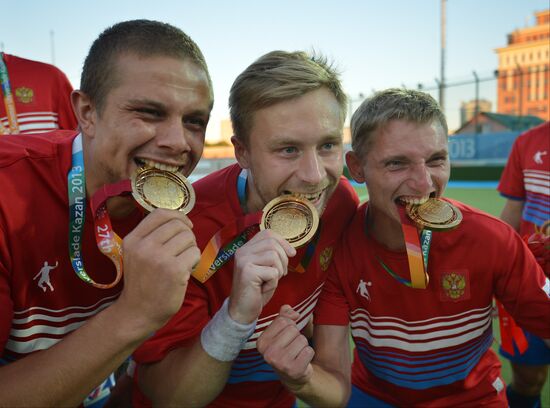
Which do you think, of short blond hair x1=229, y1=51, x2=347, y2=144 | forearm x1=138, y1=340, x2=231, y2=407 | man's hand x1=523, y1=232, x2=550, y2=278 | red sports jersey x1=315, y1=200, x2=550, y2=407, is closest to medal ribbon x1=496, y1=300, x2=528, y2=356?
red sports jersey x1=315, y1=200, x2=550, y2=407

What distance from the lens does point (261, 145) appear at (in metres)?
2.63

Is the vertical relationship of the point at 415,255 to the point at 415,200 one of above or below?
below

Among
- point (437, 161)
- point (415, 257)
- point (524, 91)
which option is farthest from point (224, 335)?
point (524, 91)

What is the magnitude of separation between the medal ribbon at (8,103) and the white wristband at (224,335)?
2738mm

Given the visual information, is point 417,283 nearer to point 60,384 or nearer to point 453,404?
point 453,404

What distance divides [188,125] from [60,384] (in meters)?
1.34

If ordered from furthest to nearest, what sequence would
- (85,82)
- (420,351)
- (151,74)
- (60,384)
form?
(420,351) → (85,82) → (151,74) → (60,384)

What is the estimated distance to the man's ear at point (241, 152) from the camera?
111 inches

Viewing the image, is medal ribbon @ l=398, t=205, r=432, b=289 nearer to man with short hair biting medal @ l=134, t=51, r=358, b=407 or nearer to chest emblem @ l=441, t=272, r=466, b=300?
chest emblem @ l=441, t=272, r=466, b=300

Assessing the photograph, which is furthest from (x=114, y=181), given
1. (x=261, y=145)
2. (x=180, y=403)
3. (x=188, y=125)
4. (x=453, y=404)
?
(x=453, y=404)

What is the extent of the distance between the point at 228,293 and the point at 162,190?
84cm

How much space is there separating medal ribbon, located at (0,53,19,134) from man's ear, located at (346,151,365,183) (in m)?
2.79

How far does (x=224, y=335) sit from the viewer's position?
2.24 m

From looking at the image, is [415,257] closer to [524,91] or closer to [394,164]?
[394,164]
